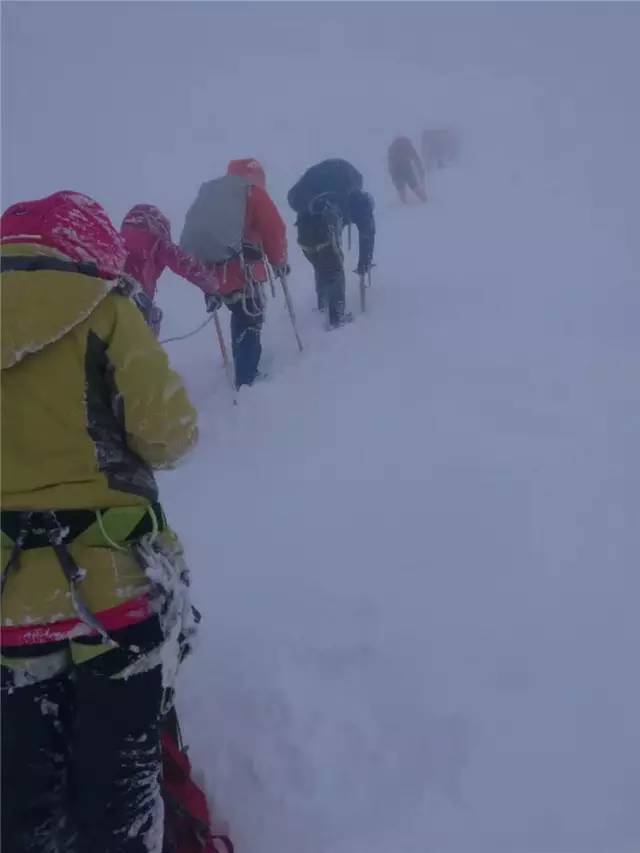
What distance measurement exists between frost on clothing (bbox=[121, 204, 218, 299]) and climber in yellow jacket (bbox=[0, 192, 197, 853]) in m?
3.39

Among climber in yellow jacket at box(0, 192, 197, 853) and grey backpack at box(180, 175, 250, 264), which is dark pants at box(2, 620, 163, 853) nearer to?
climber in yellow jacket at box(0, 192, 197, 853)

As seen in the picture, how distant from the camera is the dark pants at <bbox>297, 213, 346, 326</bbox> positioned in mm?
6613

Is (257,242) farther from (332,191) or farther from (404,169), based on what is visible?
(404,169)

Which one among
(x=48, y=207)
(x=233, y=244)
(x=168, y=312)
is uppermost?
(x=48, y=207)

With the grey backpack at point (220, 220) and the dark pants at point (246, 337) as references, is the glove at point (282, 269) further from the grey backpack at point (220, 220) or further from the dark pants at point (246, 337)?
the grey backpack at point (220, 220)

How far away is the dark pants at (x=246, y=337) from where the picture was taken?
599cm

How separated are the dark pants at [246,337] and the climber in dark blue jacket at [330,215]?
1017mm

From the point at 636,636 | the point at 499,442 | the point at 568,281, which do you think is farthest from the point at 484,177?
the point at 636,636

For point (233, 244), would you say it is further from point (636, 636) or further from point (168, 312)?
point (168, 312)

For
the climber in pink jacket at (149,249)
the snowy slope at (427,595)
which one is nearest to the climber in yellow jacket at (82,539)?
the snowy slope at (427,595)

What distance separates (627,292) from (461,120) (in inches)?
963

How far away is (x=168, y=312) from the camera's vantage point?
11477mm

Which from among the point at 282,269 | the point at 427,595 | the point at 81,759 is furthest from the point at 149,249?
the point at 81,759

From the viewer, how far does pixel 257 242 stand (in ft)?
19.2
